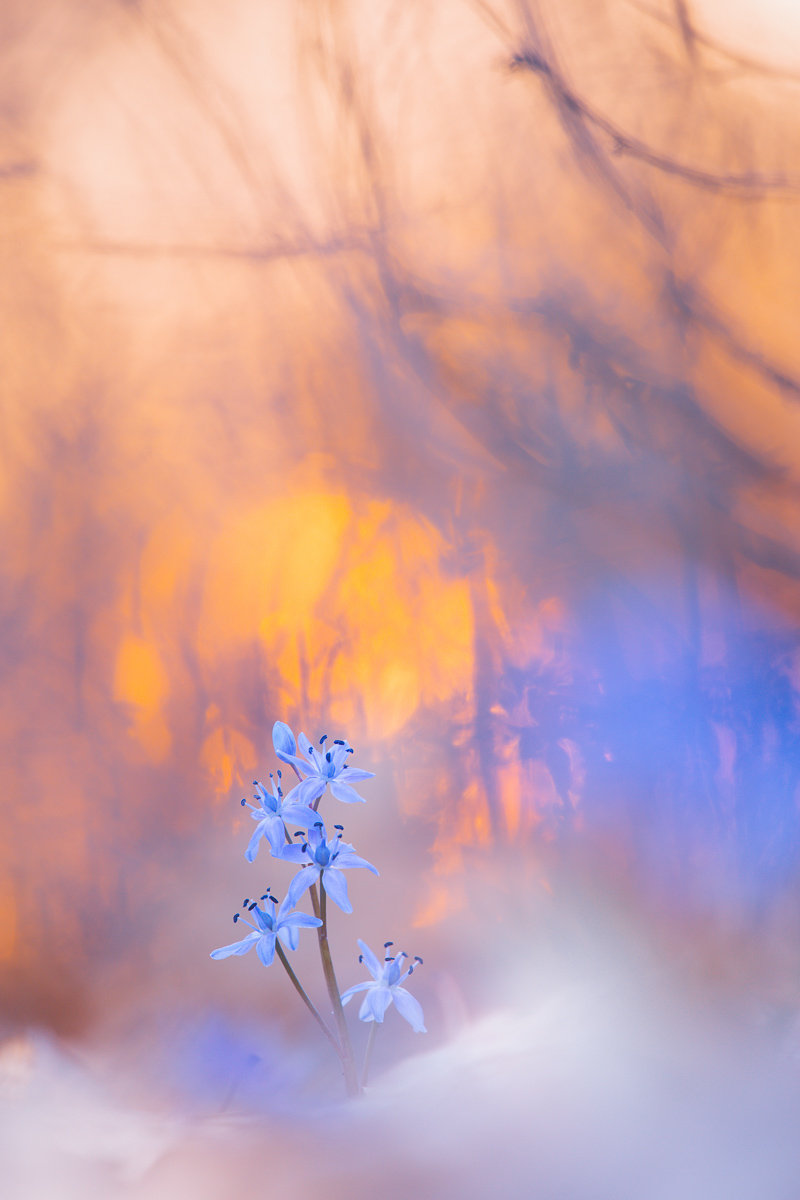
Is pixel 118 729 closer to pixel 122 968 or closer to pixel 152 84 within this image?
pixel 122 968

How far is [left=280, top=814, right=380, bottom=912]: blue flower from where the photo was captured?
27.2 inches

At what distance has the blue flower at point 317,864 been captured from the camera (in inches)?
27.2

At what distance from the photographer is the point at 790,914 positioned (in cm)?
89

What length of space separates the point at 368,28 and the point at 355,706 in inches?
30.3

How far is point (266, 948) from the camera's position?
69 centimetres

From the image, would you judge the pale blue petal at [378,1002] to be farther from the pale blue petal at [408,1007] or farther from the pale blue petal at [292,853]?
the pale blue petal at [292,853]

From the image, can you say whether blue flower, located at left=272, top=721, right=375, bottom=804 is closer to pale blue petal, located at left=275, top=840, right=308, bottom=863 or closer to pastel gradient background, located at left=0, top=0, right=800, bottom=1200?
pale blue petal, located at left=275, top=840, right=308, bottom=863

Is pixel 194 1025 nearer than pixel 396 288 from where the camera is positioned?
Yes

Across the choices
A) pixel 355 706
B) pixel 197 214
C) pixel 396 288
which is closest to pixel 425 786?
pixel 355 706

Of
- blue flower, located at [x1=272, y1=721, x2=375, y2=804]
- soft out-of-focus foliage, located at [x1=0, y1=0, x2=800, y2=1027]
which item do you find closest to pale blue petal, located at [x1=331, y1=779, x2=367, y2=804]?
blue flower, located at [x1=272, y1=721, x2=375, y2=804]

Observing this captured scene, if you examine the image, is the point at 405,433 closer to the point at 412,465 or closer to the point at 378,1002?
the point at 412,465

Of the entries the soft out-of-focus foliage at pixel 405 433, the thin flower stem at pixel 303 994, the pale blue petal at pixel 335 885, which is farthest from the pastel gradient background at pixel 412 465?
the pale blue petal at pixel 335 885

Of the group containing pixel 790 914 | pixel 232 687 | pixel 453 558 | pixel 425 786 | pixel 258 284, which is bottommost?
pixel 790 914

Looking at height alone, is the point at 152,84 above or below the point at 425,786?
above
